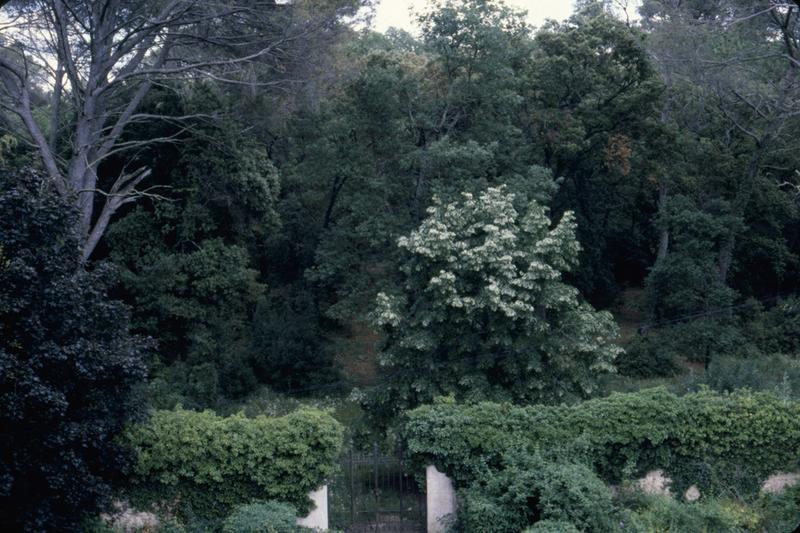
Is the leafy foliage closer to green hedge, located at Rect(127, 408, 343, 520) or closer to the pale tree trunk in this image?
green hedge, located at Rect(127, 408, 343, 520)

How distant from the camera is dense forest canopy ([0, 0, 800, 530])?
1302cm

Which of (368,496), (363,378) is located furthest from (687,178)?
(368,496)

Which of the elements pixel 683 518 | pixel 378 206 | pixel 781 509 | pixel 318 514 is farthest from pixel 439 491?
pixel 378 206

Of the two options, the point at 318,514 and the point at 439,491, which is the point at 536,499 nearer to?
the point at 439,491

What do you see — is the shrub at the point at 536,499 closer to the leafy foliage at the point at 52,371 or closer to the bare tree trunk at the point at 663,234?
the leafy foliage at the point at 52,371

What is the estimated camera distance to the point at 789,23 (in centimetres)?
2475

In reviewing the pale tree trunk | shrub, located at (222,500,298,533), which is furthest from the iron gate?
the pale tree trunk

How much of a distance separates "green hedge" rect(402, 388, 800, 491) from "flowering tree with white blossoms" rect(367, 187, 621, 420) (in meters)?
3.63

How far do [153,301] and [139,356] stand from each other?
12.8 metres

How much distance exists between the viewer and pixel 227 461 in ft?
43.7

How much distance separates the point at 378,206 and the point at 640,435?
13.5 m

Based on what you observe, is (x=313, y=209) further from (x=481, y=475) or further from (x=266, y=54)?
(x=481, y=475)

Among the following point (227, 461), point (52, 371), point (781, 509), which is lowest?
point (781, 509)

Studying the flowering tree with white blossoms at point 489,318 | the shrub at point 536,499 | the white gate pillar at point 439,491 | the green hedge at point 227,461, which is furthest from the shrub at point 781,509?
the green hedge at point 227,461
